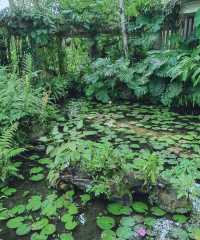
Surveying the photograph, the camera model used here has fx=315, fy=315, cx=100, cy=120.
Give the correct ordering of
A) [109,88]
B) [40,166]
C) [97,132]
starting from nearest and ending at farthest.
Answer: [40,166] < [97,132] < [109,88]

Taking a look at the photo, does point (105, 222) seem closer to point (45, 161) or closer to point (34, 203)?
point (34, 203)

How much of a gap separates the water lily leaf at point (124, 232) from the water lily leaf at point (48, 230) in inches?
20.7

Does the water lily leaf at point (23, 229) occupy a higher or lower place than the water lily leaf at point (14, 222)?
lower

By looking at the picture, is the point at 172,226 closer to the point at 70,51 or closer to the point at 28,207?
the point at 28,207

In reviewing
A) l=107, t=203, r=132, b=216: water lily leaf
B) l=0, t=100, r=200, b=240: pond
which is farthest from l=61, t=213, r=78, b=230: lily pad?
l=107, t=203, r=132, b=216: water lily leaf

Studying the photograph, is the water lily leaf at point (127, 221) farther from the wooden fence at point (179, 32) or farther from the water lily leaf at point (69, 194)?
the wooden fence at point (179, 32)

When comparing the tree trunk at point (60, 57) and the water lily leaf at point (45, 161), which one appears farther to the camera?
the tree trunk at point (60, 57)

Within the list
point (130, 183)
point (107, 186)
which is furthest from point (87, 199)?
point (130, 183)

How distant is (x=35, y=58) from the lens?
276 inches

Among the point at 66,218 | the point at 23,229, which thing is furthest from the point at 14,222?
the point at 66,218

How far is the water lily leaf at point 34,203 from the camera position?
9.41 ft

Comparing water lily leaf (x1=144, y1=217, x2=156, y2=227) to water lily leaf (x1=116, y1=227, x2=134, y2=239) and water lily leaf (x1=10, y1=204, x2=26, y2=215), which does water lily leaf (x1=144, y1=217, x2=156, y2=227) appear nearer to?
water lily leaf (x1=116, y1=227, x2=134, y2=239)

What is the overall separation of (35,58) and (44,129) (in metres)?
2.96

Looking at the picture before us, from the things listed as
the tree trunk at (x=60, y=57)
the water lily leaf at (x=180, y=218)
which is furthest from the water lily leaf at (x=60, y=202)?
the tree trunk at (x=60, y=57)
